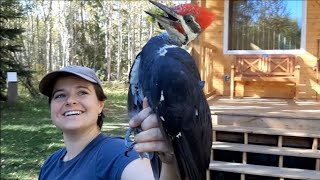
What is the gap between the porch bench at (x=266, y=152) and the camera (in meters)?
4.21

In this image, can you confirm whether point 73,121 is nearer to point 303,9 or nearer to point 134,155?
point 134,155

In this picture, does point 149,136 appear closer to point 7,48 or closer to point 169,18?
point 169,18

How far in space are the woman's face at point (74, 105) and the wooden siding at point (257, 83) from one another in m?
5.31

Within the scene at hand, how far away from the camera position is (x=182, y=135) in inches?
55.0

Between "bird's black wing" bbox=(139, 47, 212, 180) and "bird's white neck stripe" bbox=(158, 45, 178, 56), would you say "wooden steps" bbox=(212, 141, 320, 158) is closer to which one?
"bird's black wing" bbox=(139, 47, 212, 180)

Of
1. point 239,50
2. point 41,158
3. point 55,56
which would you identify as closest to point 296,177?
point 41,158

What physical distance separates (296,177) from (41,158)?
376 cm

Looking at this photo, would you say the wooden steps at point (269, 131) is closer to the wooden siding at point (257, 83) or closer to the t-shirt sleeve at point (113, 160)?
the wooden siding at point (257, 83)

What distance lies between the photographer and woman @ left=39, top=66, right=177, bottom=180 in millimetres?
1882

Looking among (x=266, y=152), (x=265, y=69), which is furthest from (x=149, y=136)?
(x=265, y=69)

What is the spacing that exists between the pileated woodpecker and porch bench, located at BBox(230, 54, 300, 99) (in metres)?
6.04

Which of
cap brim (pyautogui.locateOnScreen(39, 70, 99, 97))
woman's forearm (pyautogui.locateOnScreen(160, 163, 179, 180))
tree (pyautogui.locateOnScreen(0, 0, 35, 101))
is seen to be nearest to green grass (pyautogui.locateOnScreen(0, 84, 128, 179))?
tree (pyautogui.locateOnScreen(0, 0, 35, 101))

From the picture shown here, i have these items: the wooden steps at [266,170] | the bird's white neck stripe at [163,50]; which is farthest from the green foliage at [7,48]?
the bird's white neck stripe at [163,50]

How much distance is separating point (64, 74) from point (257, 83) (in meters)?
6.35
